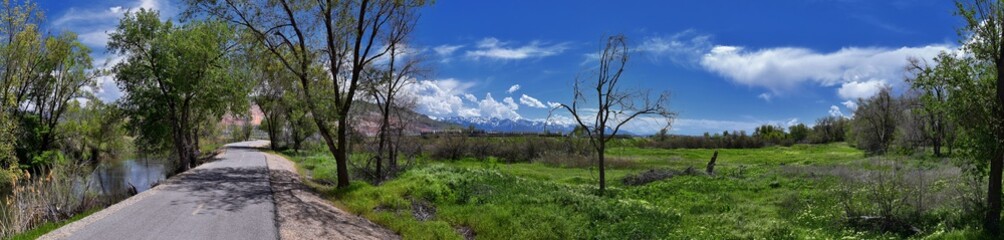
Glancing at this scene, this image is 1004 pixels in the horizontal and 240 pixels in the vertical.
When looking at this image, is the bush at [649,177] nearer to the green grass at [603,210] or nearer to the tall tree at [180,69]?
the green grass at [603,210]

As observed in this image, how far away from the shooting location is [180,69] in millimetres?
34906

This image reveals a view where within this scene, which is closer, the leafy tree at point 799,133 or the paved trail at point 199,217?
the paved trail at point 199,217

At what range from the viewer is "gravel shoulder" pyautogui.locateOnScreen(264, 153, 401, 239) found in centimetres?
1409

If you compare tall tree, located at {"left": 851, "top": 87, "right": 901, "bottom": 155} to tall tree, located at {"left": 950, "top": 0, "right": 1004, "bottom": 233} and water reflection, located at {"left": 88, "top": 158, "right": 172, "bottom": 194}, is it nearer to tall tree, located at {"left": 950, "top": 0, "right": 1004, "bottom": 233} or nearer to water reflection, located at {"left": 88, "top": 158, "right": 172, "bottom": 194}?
tall tree, located at {"left": 950, "top": 0, "right": 1004, "bottom": 233}

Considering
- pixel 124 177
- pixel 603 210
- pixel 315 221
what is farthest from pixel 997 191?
pixel 124 177

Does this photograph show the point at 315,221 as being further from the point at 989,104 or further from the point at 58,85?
the point at 58,85

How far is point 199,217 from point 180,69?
23725 mm

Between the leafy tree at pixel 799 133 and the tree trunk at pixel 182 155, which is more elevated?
the leafy tree at pixel 799 133

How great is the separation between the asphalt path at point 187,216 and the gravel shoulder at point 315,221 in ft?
1.09

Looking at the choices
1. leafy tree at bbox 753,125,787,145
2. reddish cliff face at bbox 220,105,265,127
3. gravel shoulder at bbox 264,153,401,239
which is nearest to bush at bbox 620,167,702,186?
gravel shoulder at bbox 264,153,401,239

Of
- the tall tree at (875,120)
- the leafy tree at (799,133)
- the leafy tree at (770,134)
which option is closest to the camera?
the tall tree at (875,120)

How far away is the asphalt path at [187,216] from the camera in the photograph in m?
12.5

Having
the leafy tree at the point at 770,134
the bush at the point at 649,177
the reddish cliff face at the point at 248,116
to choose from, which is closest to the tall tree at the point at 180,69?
the reddish cliff face at the point at 248,116

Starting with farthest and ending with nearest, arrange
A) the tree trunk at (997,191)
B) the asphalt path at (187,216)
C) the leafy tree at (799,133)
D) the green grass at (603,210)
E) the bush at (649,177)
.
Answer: the leafy tree at (799,133)
the bush at (649,177)
the green grass at (603,210)
the tree trunk at (997,191)
the asphalt path at (187,216)
